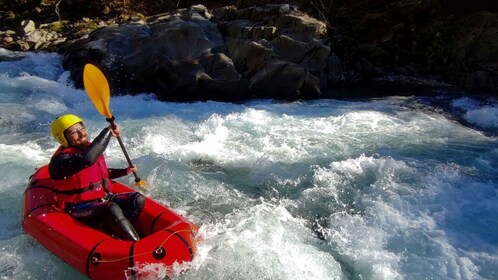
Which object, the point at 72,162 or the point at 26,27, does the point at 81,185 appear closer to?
the point at 72,162

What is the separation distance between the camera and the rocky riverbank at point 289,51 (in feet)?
29.5

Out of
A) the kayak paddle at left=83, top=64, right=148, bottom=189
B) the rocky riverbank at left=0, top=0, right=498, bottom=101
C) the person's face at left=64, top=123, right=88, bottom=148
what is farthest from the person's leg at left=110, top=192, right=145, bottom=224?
the rocky riverbank at left=0, top=0, right=498, bottom=101

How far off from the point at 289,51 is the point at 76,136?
19.7 feet

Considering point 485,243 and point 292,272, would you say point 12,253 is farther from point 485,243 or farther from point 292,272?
point 485,243

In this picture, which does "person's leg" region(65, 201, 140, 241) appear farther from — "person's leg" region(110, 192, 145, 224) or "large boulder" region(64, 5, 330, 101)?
"large boulder" region(64, 5, 330, 101)

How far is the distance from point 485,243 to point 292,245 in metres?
1.91

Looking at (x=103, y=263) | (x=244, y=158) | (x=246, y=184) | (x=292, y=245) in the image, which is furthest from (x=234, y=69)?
(x=103, y=263)

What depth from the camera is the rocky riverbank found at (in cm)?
900

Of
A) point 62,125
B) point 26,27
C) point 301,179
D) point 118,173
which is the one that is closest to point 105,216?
point 118,173

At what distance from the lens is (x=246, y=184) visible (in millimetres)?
5473

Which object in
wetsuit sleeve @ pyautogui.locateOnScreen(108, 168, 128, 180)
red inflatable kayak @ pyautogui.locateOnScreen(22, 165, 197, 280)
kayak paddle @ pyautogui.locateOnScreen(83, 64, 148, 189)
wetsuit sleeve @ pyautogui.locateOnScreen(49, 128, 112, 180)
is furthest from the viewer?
kayak paddle @ pyautogui.locateOnScreen(83, 64, 148, 189)

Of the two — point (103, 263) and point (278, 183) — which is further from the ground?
point (103, 263)

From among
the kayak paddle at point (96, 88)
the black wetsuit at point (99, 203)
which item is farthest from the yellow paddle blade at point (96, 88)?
the black wetsuit at point (99, 203)

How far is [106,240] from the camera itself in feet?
12.1
